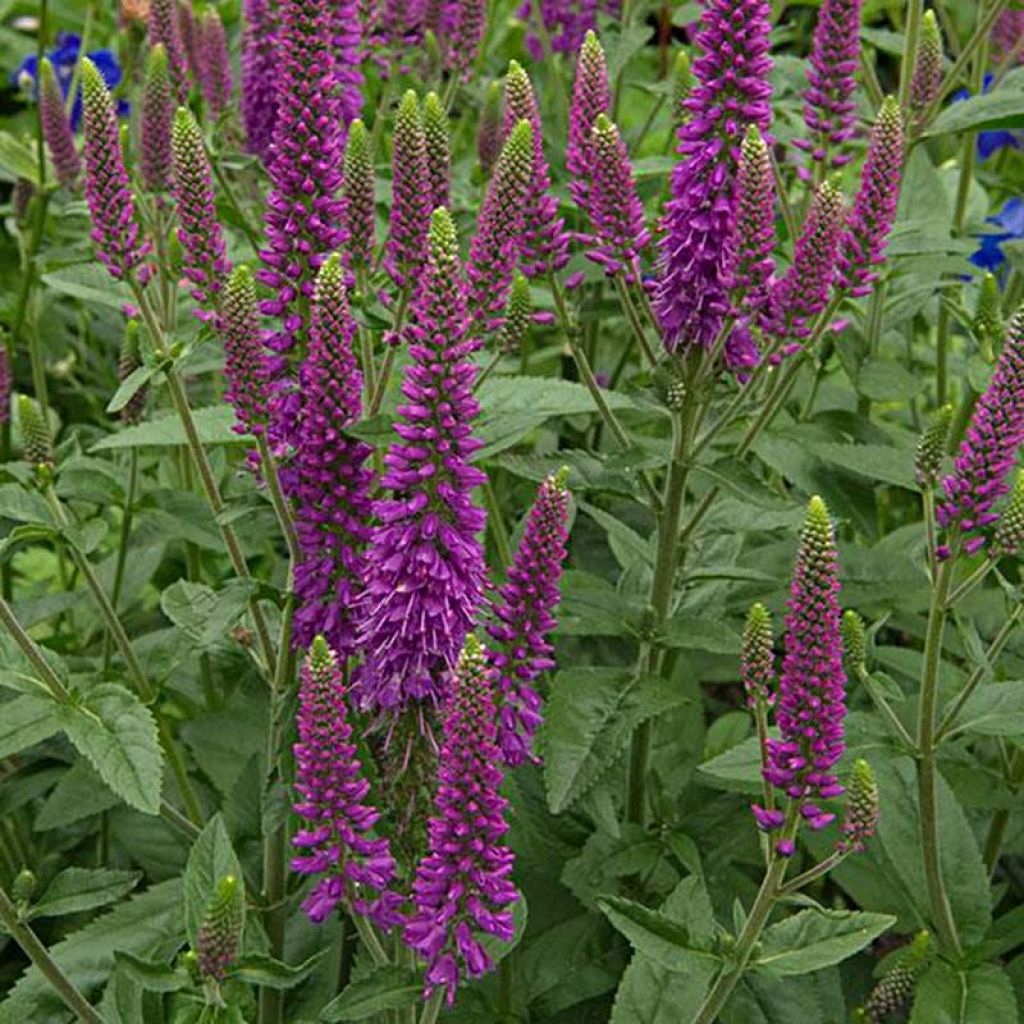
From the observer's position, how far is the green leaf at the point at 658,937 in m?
2.66

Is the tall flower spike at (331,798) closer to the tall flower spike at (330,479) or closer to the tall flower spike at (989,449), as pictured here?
the tall flower spike at (330,479)

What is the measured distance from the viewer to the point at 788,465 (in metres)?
3.90

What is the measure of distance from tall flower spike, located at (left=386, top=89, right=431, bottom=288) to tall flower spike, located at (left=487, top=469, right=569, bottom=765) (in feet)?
2.00

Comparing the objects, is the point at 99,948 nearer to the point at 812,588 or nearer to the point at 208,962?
the point at 208,962

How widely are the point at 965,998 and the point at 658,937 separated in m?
1.00

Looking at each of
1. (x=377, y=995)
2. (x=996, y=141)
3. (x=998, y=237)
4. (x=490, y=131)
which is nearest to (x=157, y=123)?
(x=490, y=131)

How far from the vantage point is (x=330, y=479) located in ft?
8.93

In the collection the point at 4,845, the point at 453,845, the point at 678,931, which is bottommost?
the point at 4,845

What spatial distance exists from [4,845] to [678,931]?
2.22 meters

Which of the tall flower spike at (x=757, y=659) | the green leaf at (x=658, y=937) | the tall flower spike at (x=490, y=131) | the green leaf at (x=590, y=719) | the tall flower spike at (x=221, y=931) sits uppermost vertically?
the tall flower spike at (x=490, y=131)

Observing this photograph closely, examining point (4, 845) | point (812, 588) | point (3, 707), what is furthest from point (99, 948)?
point (812, 588)

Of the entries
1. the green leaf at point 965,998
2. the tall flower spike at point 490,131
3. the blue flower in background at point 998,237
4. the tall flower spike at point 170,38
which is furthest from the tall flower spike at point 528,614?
the blue flower in background at point 998,237

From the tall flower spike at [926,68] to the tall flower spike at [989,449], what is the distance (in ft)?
5.07

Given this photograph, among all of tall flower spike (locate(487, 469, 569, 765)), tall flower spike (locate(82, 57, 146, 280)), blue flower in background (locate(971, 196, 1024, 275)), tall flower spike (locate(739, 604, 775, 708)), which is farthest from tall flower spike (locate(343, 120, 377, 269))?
blue flower in background (locate(971, 196, 1024, 275))
